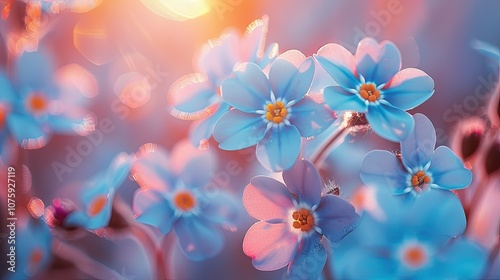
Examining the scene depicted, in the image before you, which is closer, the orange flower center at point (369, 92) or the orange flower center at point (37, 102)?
the orange flower center at point (369, 92)

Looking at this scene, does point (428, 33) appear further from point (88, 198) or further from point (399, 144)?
point (88, 198)

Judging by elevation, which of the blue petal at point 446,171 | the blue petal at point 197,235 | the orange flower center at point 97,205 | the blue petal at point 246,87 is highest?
the blue petal at point 246,87

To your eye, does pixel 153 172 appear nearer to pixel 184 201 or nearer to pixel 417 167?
A: pixel 184 201

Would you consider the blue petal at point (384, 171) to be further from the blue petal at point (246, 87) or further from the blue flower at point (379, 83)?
the blue petal at point (246, 87)

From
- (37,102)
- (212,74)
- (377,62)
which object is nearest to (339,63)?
(377,62)

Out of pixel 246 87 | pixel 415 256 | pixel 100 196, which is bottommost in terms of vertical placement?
pixel 415 256

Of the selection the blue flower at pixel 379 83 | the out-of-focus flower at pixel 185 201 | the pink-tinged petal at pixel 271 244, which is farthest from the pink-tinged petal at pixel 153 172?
the blue flower at pixel 379 83

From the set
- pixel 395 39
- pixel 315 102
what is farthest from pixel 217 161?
pixel 395 39
